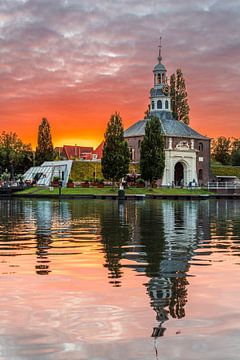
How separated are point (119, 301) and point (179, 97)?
106655 millimetres

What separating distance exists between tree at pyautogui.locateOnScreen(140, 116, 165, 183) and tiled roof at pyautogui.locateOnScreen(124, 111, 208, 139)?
69.8 feet

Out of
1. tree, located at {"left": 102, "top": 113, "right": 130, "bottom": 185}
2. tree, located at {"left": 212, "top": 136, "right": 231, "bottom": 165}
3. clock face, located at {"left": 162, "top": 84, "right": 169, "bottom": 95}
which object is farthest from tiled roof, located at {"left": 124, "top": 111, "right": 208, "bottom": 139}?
tree, located at {"left": 212, "top": 136, "right": 231, "bottom": 165}

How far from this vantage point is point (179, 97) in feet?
378

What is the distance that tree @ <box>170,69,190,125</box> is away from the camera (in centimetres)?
11469

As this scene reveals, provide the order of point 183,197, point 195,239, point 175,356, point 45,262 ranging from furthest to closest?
point 183,197 < point 195,239 < point 45,262 < point 175,356

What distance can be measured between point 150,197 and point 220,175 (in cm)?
4506

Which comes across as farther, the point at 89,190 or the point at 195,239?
the point at 89,190

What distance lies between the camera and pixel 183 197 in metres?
81.1

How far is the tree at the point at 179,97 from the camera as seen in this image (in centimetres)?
11469

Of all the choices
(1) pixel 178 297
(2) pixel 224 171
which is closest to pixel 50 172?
Result: (2) pixel 224 171

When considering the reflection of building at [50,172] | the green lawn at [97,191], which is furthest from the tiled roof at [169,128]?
the green lawn at [97,191]

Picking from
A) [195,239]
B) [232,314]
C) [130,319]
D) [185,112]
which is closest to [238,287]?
[232,314]

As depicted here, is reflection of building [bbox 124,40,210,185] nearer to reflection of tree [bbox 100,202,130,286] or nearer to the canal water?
reflection of tree [bbox 100,202,130,286]

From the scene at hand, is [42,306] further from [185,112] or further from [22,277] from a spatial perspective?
[185,112]
